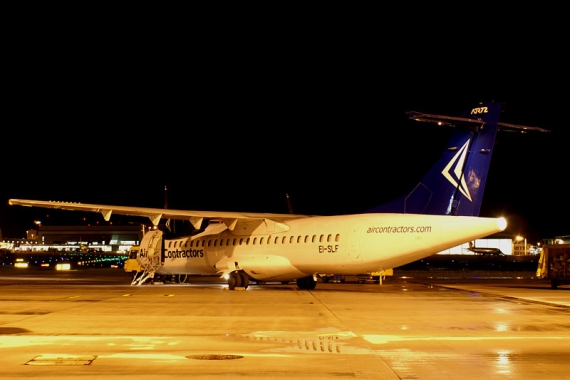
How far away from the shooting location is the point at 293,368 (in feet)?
31.0

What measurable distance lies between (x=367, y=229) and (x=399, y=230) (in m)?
1.48

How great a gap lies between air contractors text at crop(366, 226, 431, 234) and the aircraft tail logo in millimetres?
1695

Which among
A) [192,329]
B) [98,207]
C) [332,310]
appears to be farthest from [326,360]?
[98,207]

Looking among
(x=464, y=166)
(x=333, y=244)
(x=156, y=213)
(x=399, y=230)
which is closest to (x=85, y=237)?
(x=156, y=213)

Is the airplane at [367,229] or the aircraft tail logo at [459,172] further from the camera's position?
the aircraft tail logo at [459,172]

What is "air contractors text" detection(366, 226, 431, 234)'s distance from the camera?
23.8 m

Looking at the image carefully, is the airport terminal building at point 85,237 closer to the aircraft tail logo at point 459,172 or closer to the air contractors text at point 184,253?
the air contractors text at point 184,253

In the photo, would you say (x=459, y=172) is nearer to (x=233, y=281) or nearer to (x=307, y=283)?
(x=307, y=283)

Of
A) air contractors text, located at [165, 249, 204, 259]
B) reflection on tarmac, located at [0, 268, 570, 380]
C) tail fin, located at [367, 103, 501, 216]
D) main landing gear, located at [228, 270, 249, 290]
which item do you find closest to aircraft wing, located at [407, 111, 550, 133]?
tail fin, located at [367, 103, 501, 216]

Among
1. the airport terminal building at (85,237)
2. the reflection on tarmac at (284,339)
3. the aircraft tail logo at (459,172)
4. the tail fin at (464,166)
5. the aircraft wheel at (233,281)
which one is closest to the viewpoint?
the reflection on tarmac at (284,339)

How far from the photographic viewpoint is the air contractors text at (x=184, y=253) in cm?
3372

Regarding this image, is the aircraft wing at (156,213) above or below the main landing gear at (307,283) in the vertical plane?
above

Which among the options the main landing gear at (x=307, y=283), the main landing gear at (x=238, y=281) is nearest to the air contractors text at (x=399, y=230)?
the main landing gear at (x=307, y=283)

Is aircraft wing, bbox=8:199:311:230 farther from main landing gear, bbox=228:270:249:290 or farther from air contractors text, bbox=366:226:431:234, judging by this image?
air contractors text, bbox=366:226:431:234
